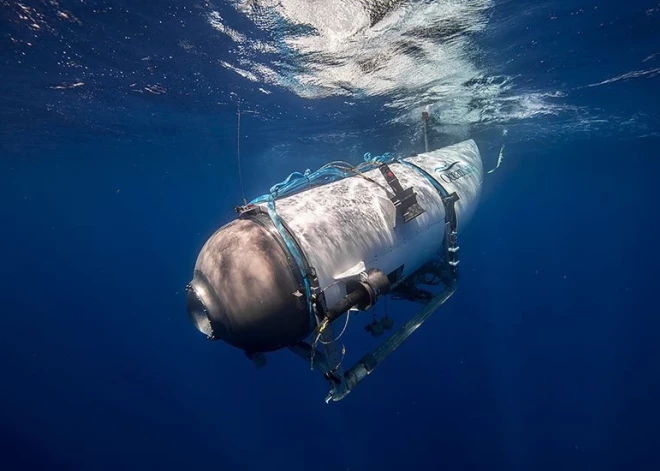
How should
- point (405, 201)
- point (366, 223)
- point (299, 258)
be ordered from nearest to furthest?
point (299, 258) < point (366, 223) < point (405, 201)

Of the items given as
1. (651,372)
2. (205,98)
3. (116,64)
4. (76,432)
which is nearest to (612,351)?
(651,372)

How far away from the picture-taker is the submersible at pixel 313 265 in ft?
10.6

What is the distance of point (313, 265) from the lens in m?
3.38

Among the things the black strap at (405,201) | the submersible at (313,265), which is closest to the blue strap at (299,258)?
the submersible at (313,265)

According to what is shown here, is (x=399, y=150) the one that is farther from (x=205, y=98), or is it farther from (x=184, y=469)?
(x=184, y=469)

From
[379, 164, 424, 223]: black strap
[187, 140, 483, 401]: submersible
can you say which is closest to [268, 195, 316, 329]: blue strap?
[187, 140, 483, 401]: submersible

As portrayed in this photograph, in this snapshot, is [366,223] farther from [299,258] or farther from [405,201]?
[299,258]

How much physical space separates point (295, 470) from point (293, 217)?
59.5 ft

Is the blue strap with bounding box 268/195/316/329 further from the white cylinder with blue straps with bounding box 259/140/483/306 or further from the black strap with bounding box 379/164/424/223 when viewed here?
the black strap with bounding box 379/164/424/223

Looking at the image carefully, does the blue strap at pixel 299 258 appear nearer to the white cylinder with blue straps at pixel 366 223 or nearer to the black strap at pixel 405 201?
the white cylinder with blue straps at pixel 366 223

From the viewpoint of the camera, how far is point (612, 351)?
2253 cm

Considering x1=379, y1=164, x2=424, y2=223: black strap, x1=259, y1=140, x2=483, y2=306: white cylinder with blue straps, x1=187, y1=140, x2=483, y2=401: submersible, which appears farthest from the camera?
x1=379, y1=164, x2=424, y2=223: black strap

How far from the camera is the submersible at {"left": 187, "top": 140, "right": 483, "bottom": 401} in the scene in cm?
323

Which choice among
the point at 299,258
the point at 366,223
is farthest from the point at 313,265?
the point at 366,223
